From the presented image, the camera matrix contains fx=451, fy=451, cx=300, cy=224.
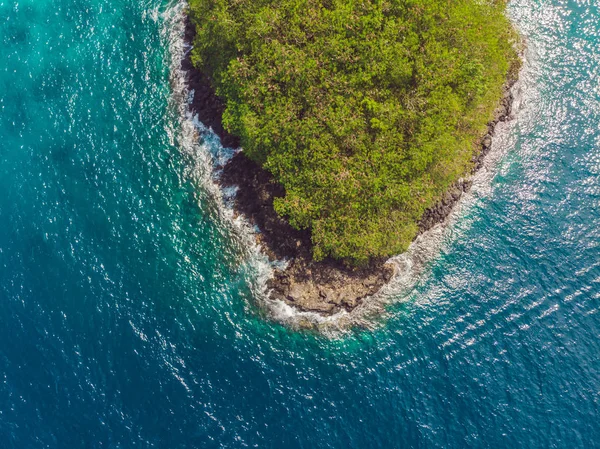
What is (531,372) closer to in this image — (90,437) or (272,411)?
(272,411)

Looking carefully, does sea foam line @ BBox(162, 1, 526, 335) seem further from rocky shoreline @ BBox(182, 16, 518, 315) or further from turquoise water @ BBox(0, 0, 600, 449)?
rocky shoreline @ BBox(182, 16, 518, 315)

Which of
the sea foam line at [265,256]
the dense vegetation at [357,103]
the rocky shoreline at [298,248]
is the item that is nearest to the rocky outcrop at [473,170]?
the rocky shoreline at [298,248]

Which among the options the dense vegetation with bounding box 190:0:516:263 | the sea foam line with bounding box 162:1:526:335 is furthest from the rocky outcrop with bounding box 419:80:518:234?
the dense vegetation with bounding box 190:0:516:263

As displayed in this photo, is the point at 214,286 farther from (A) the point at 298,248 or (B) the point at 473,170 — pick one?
(B) the point at 473,170

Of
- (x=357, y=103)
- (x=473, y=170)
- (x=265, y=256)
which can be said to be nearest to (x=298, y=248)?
(x=265, y=256)

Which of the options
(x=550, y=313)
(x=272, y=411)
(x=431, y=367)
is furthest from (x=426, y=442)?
(x=550, y=313)
